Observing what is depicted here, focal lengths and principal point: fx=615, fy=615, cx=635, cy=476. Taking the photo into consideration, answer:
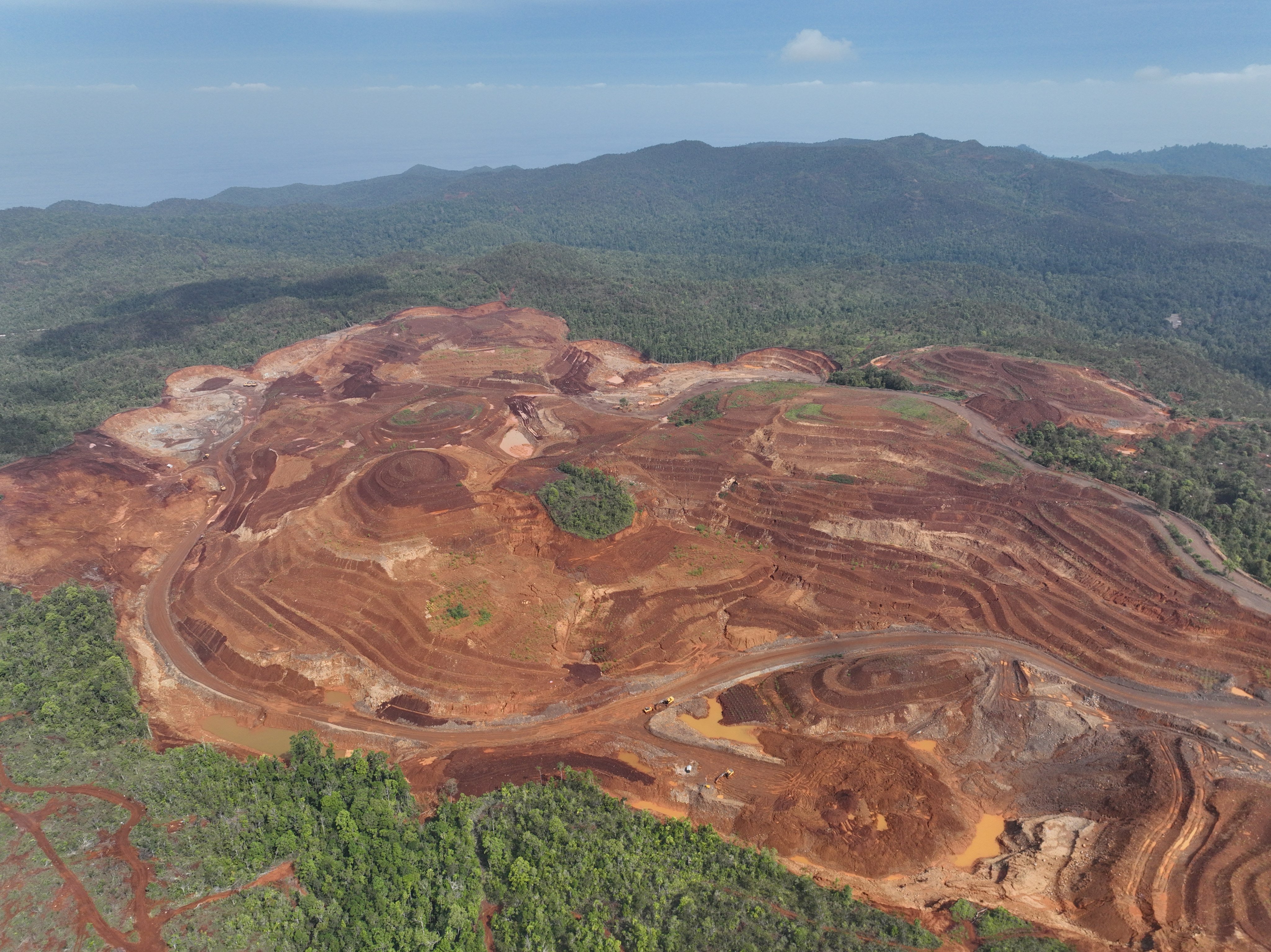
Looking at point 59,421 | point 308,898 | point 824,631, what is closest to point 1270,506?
point 824,631

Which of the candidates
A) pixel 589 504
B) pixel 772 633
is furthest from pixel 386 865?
pixel 589 504

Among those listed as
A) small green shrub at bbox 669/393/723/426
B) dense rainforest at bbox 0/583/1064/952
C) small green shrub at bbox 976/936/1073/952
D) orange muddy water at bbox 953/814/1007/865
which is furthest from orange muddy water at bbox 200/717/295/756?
small green shrub at bbox 669/393/723/426

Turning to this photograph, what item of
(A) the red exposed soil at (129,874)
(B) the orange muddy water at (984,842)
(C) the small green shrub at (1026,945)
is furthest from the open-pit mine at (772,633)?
(A) the red exposed soil at (129,874)

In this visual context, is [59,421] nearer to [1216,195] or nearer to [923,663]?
[923,663]

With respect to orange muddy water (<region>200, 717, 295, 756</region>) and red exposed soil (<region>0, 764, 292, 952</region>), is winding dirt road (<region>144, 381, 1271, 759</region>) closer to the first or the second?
orange muddy water (<region>200, 717, 295, 756</region>)

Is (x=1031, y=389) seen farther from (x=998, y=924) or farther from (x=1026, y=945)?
(x=1026, y=945)

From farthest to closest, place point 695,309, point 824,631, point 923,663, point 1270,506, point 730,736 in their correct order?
point 695,309 < point 1270,506 < point 824,631 < point 923,663 < point 730,736
